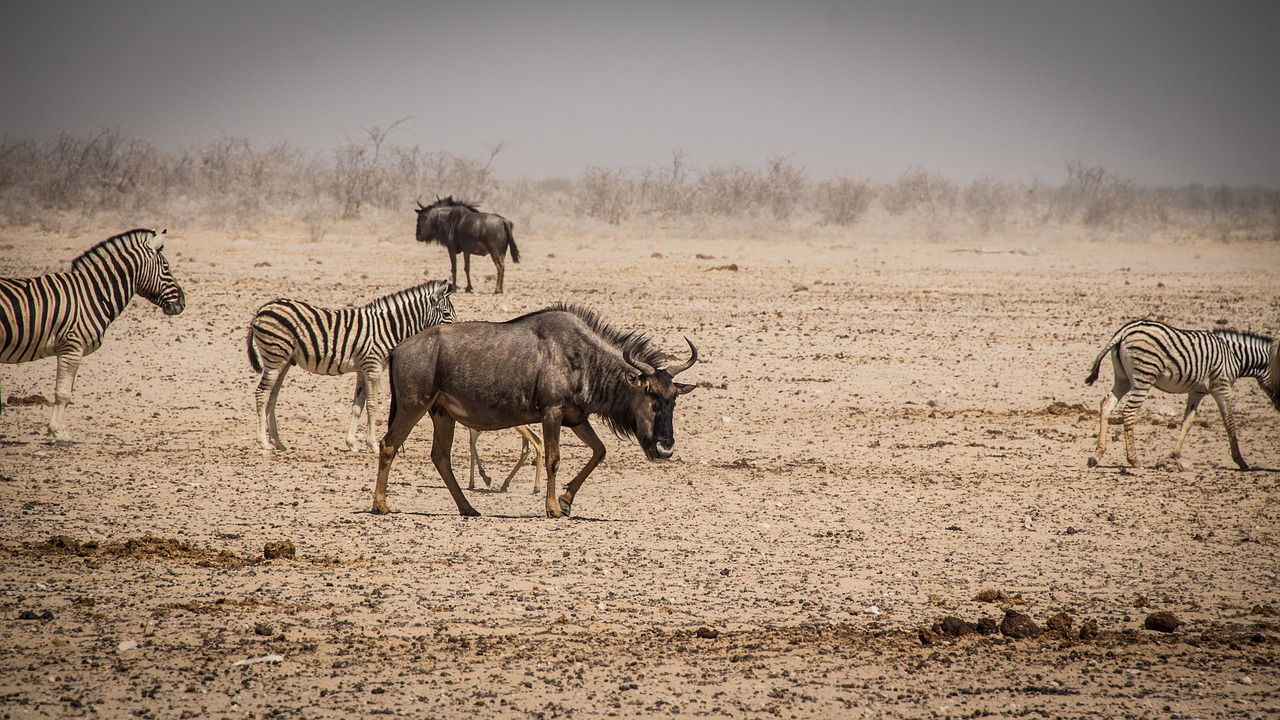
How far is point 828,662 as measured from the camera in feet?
20.1

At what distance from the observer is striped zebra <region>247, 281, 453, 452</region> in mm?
11992

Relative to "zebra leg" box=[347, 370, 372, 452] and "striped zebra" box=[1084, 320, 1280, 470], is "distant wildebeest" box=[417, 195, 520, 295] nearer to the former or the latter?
"zebra leg" box=[347, 370, 372, 452]

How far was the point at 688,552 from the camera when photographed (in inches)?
326

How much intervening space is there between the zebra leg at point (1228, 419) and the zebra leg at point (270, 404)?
32.3 feet

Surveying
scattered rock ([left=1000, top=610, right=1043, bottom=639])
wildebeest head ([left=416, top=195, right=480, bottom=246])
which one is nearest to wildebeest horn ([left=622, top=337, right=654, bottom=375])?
scattered rock ([left=1000, top=610, right=1043, bottom=639])

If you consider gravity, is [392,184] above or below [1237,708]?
above

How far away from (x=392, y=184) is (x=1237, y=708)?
157ft

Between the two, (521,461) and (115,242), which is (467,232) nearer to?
(115,242)

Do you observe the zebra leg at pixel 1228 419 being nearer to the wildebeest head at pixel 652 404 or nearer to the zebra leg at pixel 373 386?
the wildebeest head at pixel 652 404

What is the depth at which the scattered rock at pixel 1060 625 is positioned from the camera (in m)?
6.61

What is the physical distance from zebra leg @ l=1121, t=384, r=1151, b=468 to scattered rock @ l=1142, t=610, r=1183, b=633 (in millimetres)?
5412

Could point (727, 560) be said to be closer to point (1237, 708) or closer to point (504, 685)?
point (504, 685)

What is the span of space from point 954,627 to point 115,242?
10.1 metres

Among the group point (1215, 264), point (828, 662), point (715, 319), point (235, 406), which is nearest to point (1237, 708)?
point (828, 662)
